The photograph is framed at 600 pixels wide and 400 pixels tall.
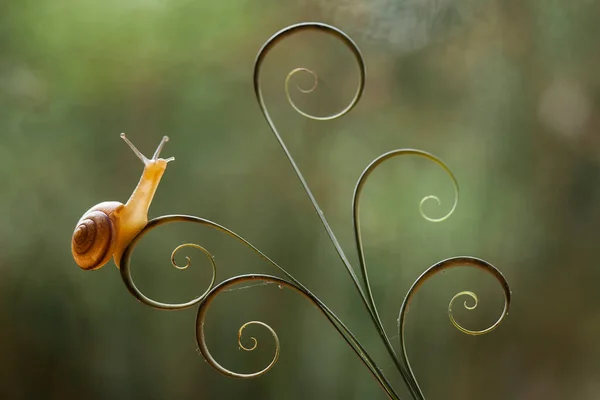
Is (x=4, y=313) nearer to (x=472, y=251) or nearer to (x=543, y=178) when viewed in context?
(x=472, y=251)

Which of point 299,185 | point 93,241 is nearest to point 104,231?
point 93,241

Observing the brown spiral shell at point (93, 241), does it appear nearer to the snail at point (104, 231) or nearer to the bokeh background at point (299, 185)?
the snail at point (104, 231)

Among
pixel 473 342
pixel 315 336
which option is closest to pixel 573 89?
pixel 473 342

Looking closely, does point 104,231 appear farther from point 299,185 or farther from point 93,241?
point 299,185

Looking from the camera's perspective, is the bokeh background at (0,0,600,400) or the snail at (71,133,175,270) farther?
the bokeh background at (0,0,600,400)

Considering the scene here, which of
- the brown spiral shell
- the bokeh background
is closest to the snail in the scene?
the brown spiral shell

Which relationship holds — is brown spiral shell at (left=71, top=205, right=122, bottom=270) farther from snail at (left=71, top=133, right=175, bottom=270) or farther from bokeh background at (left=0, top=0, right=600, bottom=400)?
bokeh background at (left=0, top=0, right=600, bottom=400)
